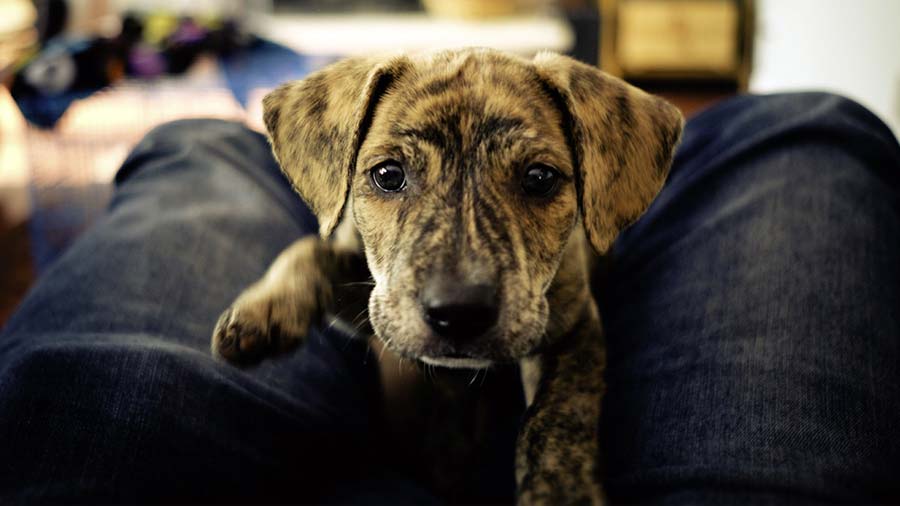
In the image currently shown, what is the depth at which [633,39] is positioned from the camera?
25.4ft

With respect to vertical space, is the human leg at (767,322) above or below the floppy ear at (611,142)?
below

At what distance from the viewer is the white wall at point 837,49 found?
4.34m

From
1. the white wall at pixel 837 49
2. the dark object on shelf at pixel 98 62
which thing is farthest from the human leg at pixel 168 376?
the white wall at pixel 837 49

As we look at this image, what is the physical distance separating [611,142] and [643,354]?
515 millimetres

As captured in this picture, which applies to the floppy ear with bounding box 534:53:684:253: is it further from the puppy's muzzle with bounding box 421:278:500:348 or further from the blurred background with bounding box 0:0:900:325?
the blurred background with bounding box 0:0:900:325

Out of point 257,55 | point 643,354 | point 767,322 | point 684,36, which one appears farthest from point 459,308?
point 684,36

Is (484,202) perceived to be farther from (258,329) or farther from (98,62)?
(98,62)

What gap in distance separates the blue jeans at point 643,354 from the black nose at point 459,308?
1.47 feet

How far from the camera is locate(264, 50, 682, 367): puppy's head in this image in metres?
1.45

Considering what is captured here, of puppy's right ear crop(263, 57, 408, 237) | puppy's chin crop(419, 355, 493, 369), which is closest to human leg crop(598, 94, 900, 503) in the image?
puppy's chin crop(419, 355, 493, 369)

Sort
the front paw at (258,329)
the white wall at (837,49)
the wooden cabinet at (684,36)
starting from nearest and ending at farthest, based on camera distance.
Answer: the front paw at (258,329), the white wall at (837,49), the wooden cabinet at (684,36)

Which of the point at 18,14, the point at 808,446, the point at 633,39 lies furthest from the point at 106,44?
the point at 633,39

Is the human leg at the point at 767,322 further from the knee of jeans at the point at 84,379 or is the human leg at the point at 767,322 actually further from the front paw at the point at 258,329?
the knee of jeans at the point at 84,379

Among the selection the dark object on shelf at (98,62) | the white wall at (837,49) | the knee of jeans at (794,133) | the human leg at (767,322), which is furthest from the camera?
the white wall at (837,49)
